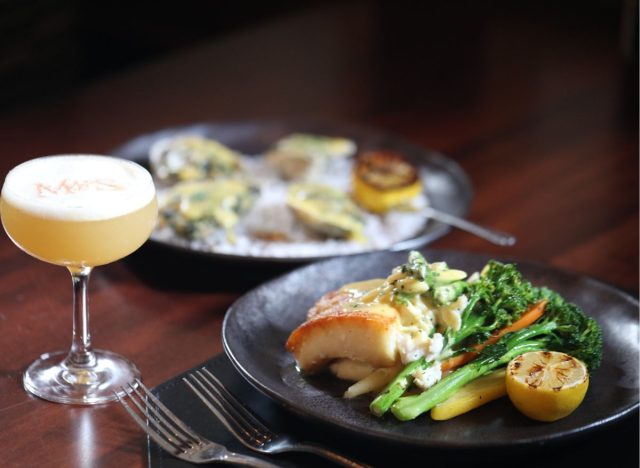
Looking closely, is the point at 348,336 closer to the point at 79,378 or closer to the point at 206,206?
the point at 79,378

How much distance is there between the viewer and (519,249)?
7.22 ft

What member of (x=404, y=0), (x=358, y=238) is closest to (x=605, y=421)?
(x=358, y=238)

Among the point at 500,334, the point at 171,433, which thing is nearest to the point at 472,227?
the point at 500,334

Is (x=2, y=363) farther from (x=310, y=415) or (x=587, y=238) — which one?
(x=587, y=238)

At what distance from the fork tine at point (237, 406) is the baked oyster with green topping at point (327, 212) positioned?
0.65 m

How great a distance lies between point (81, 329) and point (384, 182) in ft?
3.20

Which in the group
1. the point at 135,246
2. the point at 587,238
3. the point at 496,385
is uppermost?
the point at 135,246

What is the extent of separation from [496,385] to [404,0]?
3.07 metres

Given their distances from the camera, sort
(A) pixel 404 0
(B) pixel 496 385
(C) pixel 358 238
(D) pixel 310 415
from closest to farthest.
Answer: (D) pixel 310 415 < (B) pixel 496 385 < (C) pixel 358 238 < (A) pixel 404 0

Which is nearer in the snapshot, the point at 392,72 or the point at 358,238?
the point at 358,238

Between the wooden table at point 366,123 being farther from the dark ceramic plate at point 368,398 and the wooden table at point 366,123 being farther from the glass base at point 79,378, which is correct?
the dark ceramic plate at point 368,398

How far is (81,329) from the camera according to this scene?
1.59 meters

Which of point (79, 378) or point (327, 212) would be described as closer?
point (79, 378)

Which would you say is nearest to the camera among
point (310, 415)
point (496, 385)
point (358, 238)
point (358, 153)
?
point (310, 415)
